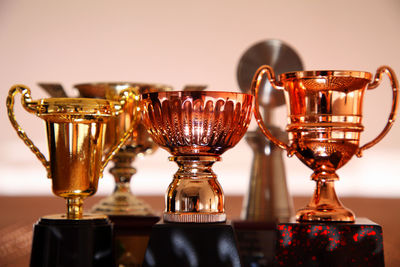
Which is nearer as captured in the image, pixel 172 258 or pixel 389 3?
pixel 172 258

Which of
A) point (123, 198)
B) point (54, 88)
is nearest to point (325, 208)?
point (123, 198)

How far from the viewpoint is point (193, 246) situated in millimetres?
707

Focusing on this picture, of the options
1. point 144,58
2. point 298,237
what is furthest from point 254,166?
point 144,58

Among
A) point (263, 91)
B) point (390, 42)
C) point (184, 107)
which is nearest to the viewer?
point (184, 107)

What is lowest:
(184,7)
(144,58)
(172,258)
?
(172,258)

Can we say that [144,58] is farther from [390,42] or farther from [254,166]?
[254,166]

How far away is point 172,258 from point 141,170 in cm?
223

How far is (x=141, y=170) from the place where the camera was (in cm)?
293

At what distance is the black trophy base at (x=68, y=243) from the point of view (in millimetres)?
735

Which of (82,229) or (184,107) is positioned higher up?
(184,107)

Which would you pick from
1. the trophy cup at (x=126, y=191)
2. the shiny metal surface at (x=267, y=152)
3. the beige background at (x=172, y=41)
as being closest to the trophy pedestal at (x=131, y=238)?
the trophy cup at (x=126, y=191)

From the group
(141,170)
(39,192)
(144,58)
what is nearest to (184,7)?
(144,58)

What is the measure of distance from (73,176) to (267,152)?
0.46 metres

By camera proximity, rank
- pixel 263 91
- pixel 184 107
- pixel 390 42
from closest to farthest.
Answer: pixel 184 107 → pixel 263 91 → pixel 390 42
